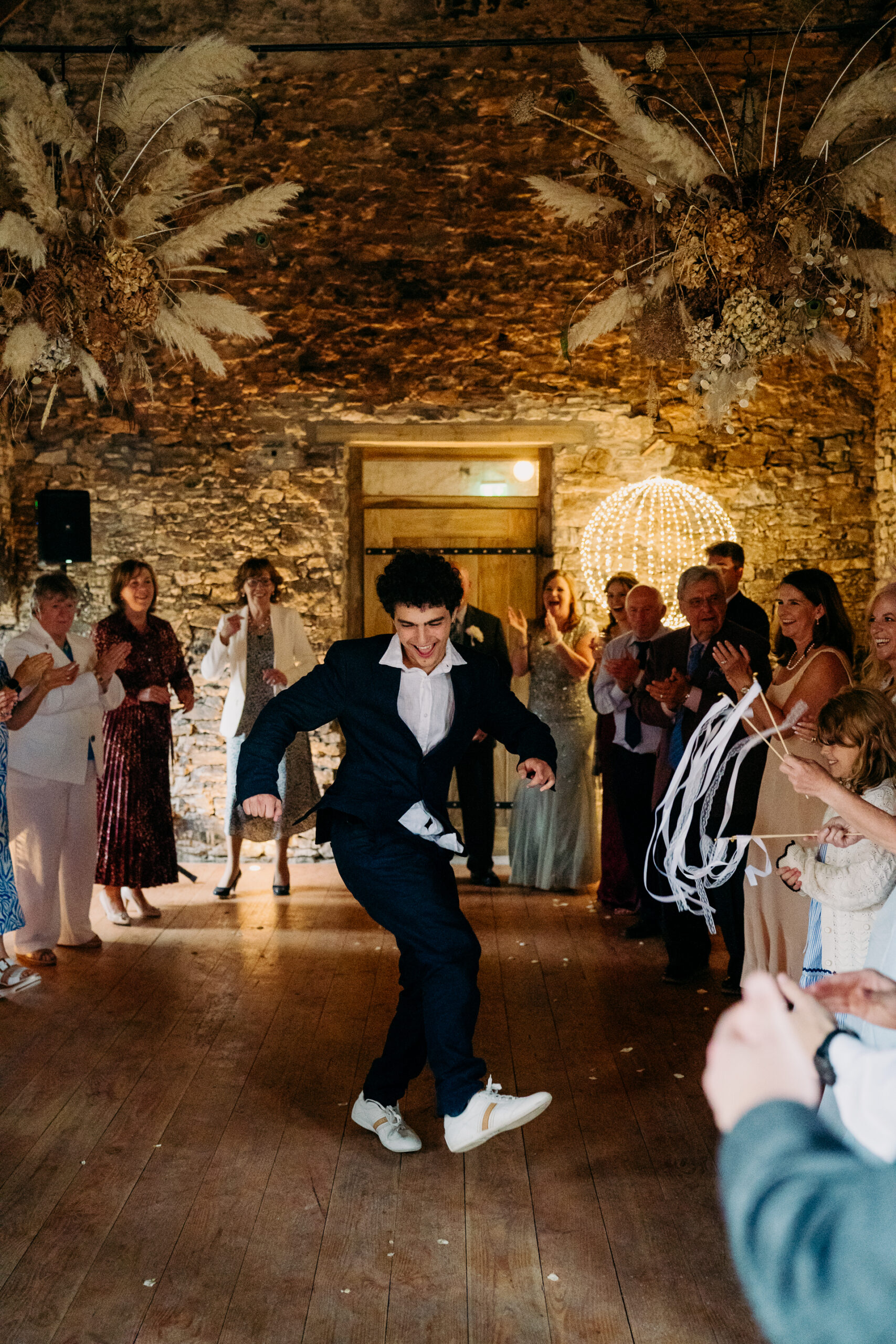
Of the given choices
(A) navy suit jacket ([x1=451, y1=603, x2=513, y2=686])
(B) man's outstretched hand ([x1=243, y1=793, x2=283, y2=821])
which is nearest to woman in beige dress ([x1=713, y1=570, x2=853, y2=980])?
(B) man's outstretched hand ([x1=243, y1=793, x2=283, y2=821])

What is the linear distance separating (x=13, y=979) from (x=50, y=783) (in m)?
0.88

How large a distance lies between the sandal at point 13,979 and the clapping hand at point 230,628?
217cm

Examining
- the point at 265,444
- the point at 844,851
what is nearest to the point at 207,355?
the point at 844,851

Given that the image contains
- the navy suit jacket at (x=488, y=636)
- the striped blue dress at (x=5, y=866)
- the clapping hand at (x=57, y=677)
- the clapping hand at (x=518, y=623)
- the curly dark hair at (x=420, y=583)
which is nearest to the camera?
the curly dark hair at (x=420, y=583)

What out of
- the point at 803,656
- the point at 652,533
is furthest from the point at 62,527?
the point at 803,656

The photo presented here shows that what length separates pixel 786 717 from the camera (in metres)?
4.11

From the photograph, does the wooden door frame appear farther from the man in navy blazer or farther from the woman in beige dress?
the man in navy blazer

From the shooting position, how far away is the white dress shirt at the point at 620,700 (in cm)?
576

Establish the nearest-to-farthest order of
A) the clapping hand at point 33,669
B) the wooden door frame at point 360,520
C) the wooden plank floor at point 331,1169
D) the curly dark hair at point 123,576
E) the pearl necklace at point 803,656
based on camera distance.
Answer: the wooden plank floor at point 331,1169
the pearl necklace at point 803,656
the clapping hand at point 33,669
the curly dark hair at point 123,576
the wooden door frame at point 360,520

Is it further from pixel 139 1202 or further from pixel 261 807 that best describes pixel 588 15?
pixel 139 1202

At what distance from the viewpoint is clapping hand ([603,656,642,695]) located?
567 centimetres

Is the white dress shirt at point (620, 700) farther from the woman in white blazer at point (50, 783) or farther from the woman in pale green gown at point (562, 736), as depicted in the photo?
the woman in white blazer at point (50, 783)

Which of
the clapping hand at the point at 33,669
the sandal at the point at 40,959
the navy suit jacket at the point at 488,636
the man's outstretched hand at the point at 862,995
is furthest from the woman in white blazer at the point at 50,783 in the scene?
the man's outstretched hand at the point at 862,995

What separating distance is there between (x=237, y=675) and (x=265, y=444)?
1.84 metres
